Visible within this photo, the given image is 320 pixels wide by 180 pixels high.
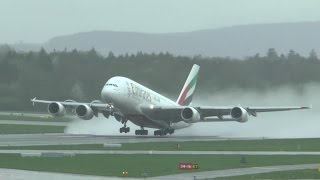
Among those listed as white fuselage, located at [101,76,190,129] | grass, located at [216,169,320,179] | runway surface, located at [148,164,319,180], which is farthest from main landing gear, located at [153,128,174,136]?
grass, located at [216,169,320,179]

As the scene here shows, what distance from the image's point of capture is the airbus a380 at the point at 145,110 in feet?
257

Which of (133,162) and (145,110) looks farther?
(145,110)

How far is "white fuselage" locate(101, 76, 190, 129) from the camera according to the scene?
77688 millimetres

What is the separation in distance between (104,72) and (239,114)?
3500cm

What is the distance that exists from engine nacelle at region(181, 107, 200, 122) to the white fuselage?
11.6ft

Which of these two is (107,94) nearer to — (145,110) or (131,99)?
(131,99)

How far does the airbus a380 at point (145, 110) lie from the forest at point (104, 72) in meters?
14.3

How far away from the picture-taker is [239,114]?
78375 mm

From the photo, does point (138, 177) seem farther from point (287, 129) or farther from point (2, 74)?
point (2, 74)

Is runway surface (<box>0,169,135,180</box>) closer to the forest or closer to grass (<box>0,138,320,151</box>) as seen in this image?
grass (<box>0,138,320,151</box>)

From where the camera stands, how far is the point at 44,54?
110 metres

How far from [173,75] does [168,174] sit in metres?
66.1

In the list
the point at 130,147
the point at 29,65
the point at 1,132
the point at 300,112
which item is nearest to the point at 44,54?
the point at 29,65

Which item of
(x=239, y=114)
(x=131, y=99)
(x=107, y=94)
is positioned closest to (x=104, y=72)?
(x=131, y=99)
